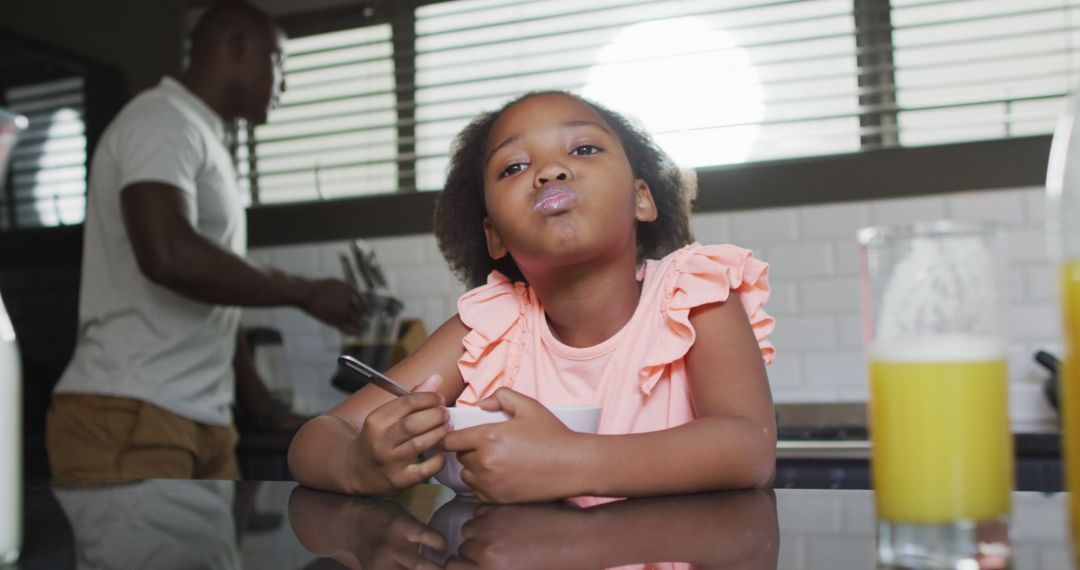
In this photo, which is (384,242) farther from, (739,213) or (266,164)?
(739,213)

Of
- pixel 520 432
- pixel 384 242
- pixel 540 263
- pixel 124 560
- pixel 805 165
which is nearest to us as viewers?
pixel 124 560

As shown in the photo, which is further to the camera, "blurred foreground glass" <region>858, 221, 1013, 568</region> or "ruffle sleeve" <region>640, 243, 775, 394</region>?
"ruffle sleeve" <region>640, 243, 775, 394</region>

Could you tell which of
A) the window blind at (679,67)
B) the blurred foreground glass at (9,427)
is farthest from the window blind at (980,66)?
the blurred foreground glass at (9,427)

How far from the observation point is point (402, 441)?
34.0 inches

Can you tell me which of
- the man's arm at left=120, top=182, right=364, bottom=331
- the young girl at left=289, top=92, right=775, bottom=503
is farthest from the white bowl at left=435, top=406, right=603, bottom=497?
the man's arm at left=120, top=182, right=364, bottom=331

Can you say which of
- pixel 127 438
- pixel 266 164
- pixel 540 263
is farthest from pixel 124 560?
pixel 266 164

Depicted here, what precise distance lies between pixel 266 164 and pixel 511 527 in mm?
2655

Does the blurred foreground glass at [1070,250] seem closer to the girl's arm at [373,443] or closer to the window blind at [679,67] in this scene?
the girl's arm at [373,443]

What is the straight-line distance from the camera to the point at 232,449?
2.32 metres

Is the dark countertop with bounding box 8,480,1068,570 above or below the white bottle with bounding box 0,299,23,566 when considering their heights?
below

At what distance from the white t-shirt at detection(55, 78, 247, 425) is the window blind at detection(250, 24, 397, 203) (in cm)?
70

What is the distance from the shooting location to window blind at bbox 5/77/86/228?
3180 millimetres

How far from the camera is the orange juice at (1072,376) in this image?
43 centimetres

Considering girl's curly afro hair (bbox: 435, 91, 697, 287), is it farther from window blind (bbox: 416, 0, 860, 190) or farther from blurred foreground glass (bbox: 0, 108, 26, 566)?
window blind (bbox: 416, 0, 860, 190)
